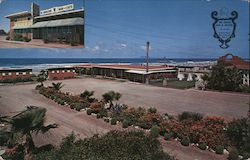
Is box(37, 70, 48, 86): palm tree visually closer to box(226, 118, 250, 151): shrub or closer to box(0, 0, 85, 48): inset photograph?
box(0, 0, 85, 48): inset photograph

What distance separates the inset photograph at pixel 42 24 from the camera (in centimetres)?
636

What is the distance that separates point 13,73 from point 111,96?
2540 mm

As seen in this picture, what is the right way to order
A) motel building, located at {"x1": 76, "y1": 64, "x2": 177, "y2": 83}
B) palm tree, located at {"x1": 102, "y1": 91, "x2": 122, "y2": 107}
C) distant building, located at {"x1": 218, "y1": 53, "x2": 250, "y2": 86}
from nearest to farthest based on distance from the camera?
motel building, located at {"x1": 76, "y1": 64, "x2": 177, "y2": 83} → palm tree, located at {"x1": 102, "y1": 91, "x2": 122, "y2": 107} → distant building, located at {"x1": 218, "y1": 53, "x2": 250, "y2": 86}

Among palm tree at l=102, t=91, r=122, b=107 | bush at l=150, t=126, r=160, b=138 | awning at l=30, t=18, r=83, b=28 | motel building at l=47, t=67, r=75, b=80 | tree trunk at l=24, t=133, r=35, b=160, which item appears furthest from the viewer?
palm tree at l=102, t=91, r=122, b=107

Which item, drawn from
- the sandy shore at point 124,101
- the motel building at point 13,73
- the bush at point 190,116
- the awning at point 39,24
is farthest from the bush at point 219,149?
the awning at point 39,24

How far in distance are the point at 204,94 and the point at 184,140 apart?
204 centimetres

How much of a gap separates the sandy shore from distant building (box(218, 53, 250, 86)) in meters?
0.74

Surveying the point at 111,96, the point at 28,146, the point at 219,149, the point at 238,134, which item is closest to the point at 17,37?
the point at 28,146

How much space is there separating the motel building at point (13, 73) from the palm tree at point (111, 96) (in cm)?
201

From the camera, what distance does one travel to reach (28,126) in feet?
19.2

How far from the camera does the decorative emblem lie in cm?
884

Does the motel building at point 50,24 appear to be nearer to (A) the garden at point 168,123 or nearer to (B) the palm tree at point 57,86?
(B) the palm tree at point 57,86

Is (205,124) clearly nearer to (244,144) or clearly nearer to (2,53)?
(244,144)

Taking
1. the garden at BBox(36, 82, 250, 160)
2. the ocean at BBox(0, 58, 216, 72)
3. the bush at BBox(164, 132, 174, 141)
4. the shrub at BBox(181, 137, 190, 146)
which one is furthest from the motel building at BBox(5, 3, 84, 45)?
the shrub at BBox(181, 137, 190, 146)
